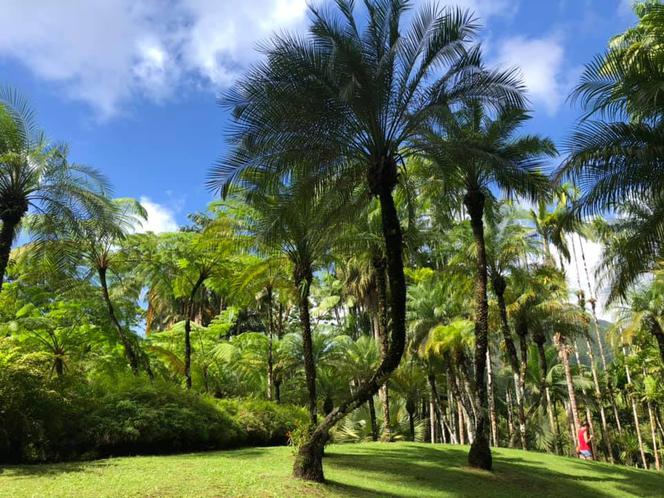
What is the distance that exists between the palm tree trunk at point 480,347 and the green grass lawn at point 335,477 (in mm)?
557

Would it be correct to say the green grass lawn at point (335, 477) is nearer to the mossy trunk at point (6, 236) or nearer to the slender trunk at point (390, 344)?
the slender trunk at point (390, 344)

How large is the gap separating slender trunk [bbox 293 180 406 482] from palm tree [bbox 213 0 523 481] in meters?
0.02

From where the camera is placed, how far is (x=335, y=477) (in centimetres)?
1155

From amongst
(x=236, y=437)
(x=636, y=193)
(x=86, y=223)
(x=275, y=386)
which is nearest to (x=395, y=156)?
(x=636, y=193)

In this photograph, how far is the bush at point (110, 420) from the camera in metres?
12.2

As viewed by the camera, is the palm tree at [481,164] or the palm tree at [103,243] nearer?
the palm tree at [481,164]

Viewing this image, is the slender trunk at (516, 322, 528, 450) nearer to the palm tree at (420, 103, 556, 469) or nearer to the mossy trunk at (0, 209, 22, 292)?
the palm tree at (420, 103, 556, 469)

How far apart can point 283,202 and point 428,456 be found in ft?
30.8

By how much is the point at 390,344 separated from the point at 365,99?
513 centimetres

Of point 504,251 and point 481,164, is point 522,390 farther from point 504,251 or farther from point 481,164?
point 481,164

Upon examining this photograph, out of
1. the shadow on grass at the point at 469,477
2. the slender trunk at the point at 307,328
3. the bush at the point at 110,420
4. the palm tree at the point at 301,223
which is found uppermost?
the palm tree at the point at 301,223

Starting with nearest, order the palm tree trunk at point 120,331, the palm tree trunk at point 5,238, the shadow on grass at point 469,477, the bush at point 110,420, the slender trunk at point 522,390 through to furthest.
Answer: the shadow on grass at point 469,477 → the bush at point 110,420 → the palm tree trunk at point 5,238 → the palm tree trunk at point 120,331 → the slender trunk at point 522,390

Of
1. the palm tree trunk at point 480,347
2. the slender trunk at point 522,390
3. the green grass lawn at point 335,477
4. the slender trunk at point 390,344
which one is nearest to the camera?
the green grass lawn at point 335,477

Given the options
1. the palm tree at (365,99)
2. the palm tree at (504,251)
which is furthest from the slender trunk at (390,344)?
the palm tree at (504,251)
